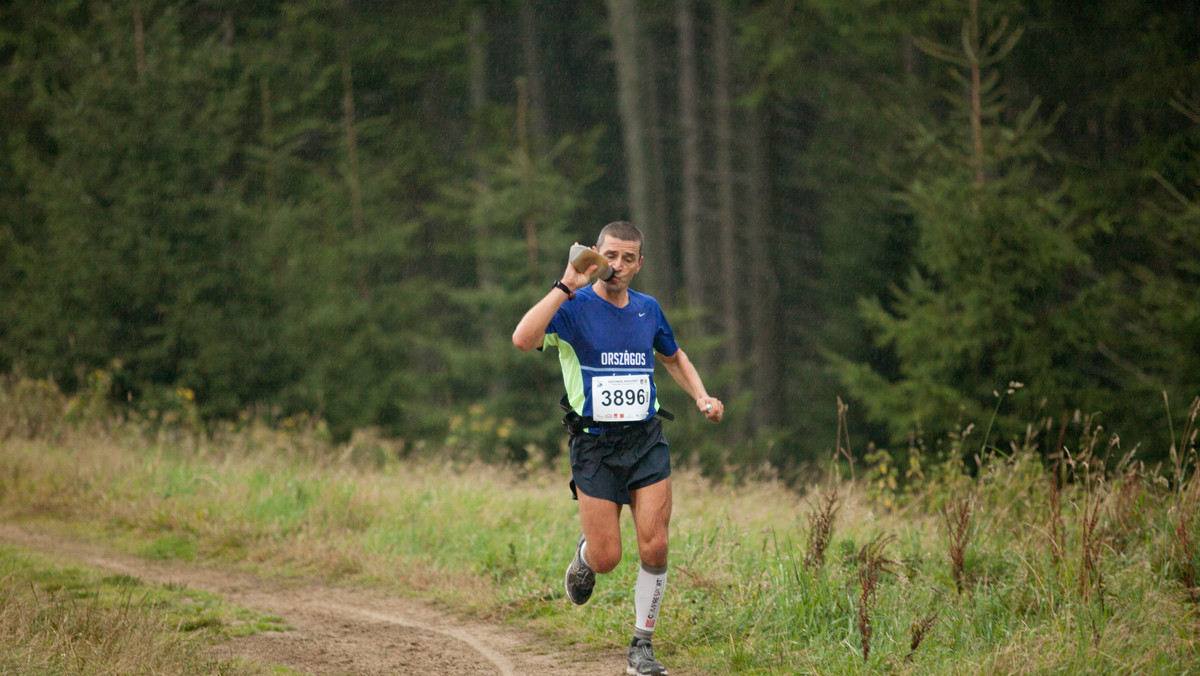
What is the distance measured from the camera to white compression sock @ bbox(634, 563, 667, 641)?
4898 mm

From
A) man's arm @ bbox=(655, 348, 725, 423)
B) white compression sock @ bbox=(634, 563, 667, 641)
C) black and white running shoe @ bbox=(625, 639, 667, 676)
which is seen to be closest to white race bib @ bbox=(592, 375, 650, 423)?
man's arm @ bbox=(655, 348, 725, 423)

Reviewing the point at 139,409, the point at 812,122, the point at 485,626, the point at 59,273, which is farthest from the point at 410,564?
the point at 812,122

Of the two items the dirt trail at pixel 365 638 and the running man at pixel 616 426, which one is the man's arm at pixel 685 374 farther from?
the dirt trail at pixel 365 638

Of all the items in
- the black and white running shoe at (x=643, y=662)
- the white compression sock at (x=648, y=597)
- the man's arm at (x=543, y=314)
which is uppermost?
the man's arm at (x=543, y=314)

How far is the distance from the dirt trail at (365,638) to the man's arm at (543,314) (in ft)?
5.84

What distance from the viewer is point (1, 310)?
49.2 feet

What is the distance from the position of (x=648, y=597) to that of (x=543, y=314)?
1565 millimetres

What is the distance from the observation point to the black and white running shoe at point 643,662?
4.80 metres

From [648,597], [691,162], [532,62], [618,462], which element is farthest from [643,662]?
[532,62]

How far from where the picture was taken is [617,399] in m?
4.85

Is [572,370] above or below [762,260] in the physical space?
above

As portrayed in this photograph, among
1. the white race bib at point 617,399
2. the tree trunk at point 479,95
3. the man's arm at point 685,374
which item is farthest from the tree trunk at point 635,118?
the white race bib at point 617,399

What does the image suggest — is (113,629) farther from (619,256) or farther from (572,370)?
(619,256)

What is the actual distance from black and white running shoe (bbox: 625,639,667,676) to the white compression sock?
0.04 metres
